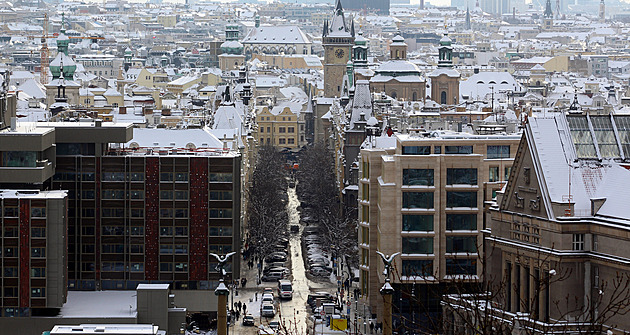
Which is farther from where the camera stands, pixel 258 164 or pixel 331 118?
pixel 331 118

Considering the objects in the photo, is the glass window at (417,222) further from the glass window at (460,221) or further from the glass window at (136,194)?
the glass window at (136,194)

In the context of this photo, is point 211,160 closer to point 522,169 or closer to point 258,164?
point 522,169

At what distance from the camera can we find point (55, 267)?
3221 inches

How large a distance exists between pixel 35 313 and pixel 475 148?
23966 mm

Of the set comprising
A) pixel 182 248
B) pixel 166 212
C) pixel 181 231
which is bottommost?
pixel 182 248

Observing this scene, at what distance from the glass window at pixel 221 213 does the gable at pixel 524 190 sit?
88.8 feet

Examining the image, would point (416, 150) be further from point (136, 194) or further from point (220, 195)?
point (136, 194)

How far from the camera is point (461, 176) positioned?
272 feet

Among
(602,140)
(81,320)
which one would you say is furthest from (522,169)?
(81,320)

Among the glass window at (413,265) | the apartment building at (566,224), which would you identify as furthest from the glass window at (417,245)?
the apartment building at (566,224)

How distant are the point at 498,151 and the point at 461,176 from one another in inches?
140

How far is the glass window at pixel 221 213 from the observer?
91.4 metres

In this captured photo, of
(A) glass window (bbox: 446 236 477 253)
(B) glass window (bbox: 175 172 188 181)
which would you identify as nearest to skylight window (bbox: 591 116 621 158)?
(A) glass window (bbox: 446 236 477 253)

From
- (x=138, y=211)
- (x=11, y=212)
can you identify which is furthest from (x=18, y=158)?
(x=138, y=211)
